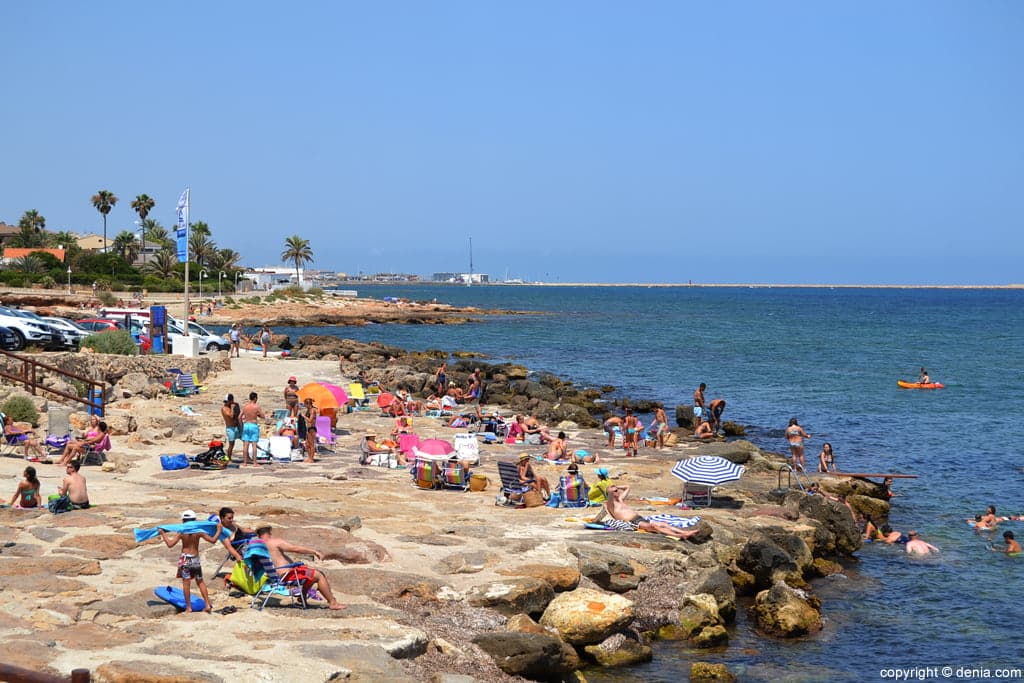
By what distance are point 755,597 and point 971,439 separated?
64.0 feet

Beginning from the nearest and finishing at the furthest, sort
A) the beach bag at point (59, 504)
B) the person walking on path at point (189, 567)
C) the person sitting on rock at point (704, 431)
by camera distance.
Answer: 1. the person walking on path at point (189, 567)
2. the beach bag at point (59, 504)
3. the person sitting on rock at point (704, 431)

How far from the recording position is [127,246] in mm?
115750

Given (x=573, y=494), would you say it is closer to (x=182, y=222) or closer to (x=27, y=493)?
(x=27, y=493)

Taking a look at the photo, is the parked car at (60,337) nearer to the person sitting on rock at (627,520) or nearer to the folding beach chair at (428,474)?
the folding beach chair at (428,474)

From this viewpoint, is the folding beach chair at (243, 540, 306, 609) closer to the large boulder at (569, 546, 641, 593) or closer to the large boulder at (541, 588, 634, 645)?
the large boulder at (541, 588, 634, 645)

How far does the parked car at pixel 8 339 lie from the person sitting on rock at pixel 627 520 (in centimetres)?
2260

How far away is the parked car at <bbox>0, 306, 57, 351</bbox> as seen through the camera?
32.2 metres

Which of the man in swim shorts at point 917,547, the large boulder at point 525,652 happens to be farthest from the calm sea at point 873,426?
the large boulder at point 525,652

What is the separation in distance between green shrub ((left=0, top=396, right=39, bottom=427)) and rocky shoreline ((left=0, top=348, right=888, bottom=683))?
113cm

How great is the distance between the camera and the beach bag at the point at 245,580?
12.0m

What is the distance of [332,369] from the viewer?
41094 mm

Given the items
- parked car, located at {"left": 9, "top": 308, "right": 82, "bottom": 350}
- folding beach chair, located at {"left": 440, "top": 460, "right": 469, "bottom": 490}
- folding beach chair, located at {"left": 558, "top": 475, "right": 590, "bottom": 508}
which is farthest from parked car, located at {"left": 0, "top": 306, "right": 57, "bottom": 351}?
folding beach chair, located at {"left": 558, "top": 475, "right": 590, "bottom": 508}

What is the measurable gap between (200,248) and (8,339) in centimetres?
9396

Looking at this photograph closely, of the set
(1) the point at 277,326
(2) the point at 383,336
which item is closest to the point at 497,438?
(2) the point at 383,336
